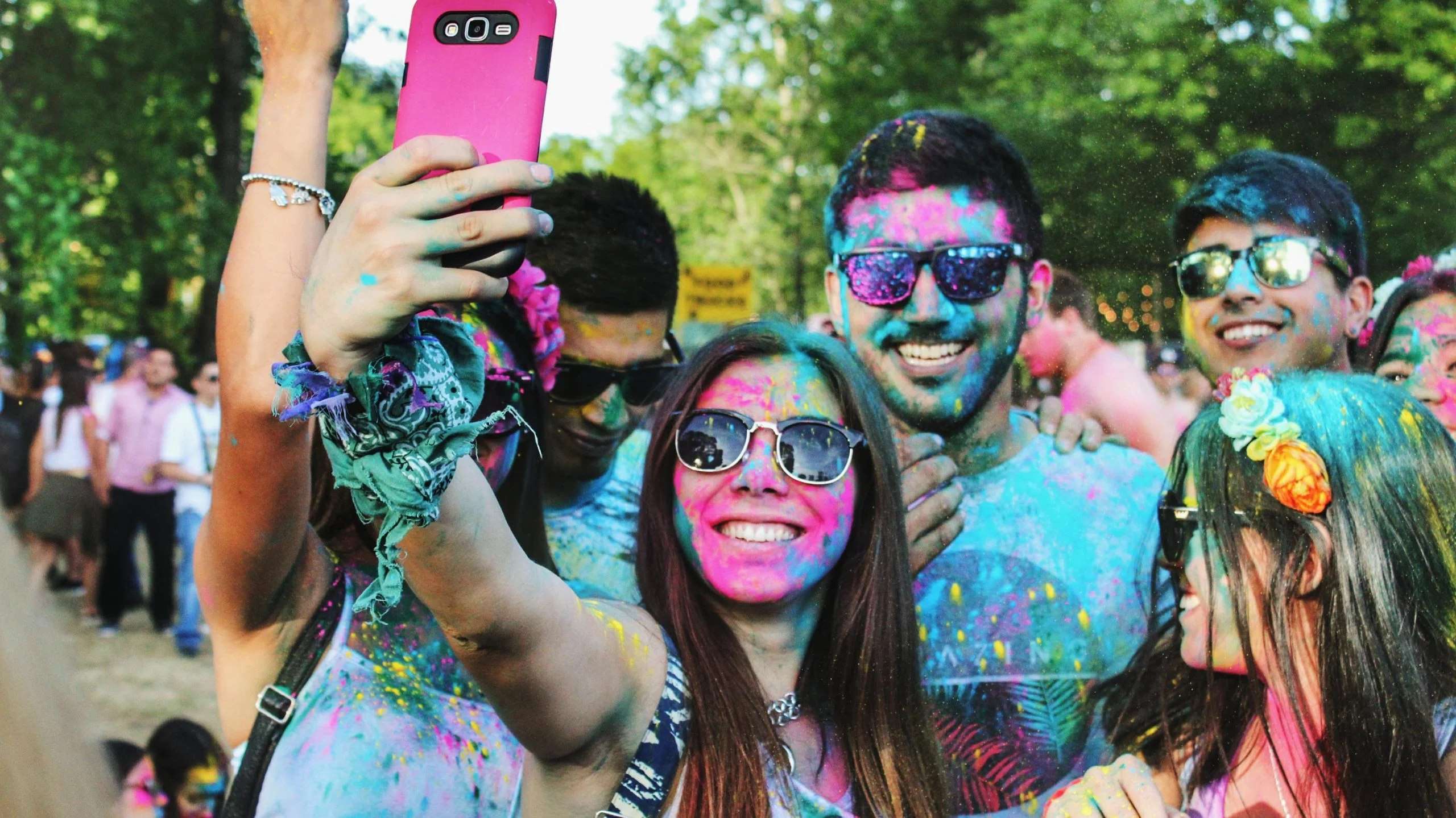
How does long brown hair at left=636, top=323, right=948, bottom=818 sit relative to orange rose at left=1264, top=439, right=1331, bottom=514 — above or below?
below

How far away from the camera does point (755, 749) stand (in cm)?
167

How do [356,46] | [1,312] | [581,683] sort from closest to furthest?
[581,683] < [356,46] < [1,312]

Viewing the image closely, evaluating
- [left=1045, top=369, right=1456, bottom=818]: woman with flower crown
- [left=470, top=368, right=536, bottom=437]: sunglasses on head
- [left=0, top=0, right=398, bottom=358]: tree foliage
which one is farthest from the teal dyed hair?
[left=0, top=0, right=398, bottom=358]: tree foliage

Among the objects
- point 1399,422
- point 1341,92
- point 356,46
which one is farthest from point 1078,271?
point 356,46

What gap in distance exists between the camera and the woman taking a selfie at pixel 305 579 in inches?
59.2

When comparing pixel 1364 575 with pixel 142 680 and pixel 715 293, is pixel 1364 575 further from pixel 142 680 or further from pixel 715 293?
pixel 142 680

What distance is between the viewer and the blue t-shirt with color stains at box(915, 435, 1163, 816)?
2.15 meters

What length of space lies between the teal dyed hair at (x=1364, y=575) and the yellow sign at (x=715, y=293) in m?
2.69

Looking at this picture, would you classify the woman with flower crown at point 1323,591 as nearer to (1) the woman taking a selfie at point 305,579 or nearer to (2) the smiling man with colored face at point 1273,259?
(2) the smiling man with colored face at point 1273,259

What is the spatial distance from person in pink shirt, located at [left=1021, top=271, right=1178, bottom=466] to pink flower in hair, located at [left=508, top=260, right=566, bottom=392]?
98 centimetres

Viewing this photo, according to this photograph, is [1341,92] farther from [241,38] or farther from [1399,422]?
[241,38]

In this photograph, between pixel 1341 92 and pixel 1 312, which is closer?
pixel 1341 92

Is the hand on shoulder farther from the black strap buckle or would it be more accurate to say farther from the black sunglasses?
the black sunglasses

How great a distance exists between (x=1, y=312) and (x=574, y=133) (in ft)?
19.3
